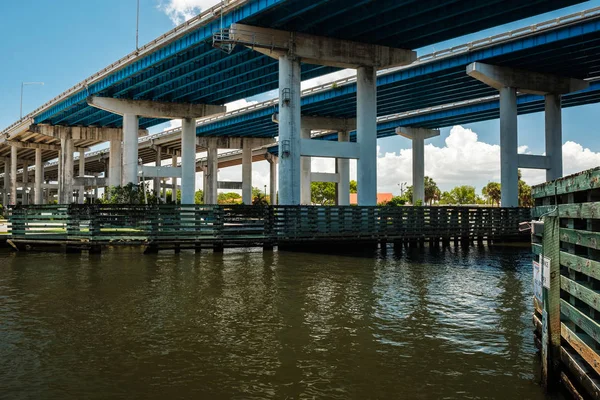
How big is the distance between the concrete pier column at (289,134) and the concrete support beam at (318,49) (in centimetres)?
83

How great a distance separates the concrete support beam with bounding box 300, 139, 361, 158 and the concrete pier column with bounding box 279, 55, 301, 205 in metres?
1.03

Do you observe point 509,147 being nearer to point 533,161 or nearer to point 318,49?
point 533,161

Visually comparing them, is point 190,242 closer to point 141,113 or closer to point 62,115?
point 141,113

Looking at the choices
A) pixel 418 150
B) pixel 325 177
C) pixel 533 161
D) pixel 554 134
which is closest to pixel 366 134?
pixel 533 161

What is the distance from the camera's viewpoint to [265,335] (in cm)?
924

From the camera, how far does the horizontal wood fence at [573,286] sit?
5.23 meters

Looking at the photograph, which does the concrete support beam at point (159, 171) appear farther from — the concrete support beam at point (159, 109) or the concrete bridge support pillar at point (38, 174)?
the concrete bridge support pillar at point (38, 174)

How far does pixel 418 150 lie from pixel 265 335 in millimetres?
60112

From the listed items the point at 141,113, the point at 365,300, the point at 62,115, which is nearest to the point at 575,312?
the point at 365,300

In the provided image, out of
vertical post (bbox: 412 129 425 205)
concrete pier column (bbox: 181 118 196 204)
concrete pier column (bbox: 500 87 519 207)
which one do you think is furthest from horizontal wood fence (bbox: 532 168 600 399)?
vertical post (bbox: 412 129 425 205)

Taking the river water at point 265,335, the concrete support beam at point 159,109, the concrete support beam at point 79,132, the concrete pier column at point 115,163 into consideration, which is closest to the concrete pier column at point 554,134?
the river water at point 265,335

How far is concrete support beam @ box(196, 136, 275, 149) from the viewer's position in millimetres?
77500

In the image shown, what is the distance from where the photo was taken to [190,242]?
2536 cm

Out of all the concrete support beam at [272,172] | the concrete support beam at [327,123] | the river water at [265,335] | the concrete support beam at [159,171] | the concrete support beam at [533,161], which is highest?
the concrete support beam at [327,123]
